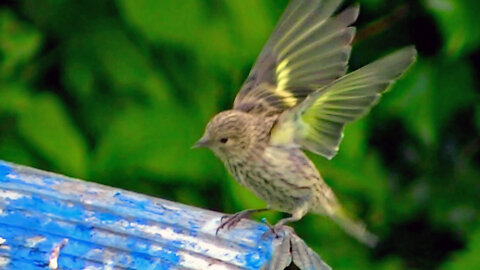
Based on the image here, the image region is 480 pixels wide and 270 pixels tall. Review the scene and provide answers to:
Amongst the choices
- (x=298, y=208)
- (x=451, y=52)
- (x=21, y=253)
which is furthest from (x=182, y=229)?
(x=451, y=52)

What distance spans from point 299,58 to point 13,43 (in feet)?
3.49

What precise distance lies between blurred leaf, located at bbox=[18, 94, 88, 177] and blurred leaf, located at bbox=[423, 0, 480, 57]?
1.09 metres

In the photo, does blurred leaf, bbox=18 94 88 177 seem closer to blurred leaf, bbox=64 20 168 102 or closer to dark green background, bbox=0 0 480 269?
dark green background, bbox=0 0 480 269

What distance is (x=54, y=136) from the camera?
13.2 ft

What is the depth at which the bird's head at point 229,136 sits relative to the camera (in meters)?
3.11

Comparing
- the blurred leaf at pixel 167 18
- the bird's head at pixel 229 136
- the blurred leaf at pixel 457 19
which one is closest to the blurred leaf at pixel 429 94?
the blurred leaf at pixel 457 19

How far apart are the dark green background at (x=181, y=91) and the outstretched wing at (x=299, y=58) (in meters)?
0.40

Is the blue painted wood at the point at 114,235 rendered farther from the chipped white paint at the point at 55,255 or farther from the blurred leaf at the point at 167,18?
the blurred leaf at the point at 167,18

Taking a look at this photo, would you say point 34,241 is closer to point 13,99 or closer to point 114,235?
point 114,235

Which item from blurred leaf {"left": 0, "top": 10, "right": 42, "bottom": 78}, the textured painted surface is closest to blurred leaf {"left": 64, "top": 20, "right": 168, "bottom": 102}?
blurred leaf {"left": 0, "top": 10, "right": 42, "bottom": 78}

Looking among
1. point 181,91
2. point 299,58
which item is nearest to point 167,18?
point 181,91

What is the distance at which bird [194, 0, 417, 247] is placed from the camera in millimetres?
3035

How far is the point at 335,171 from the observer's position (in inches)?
162

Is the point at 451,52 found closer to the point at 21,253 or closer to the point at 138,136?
the point at 138,136
